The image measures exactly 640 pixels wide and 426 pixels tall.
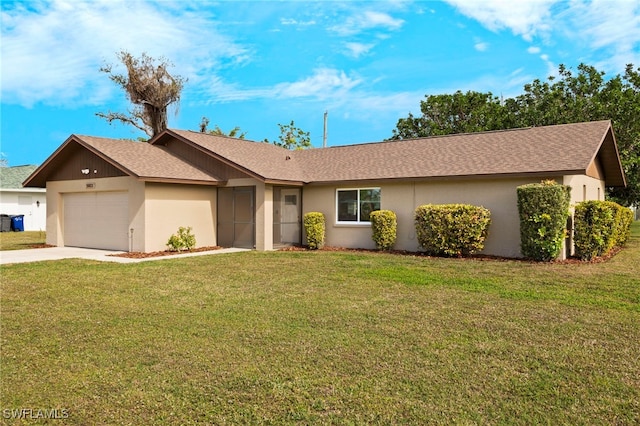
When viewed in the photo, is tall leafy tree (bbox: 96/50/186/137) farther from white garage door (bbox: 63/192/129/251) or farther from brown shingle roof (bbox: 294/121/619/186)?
brown shingle roof (bbox: 294/121/619/186)

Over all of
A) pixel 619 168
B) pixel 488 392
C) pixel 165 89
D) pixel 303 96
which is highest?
pixel 165 89

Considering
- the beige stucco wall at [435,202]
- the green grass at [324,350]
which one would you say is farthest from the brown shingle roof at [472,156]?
Answer: the green grass at [324,350]

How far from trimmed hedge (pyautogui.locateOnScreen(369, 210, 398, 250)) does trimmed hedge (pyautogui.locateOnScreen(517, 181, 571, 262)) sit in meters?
4.15

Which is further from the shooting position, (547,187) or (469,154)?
(469,154)

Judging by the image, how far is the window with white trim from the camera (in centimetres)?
1616

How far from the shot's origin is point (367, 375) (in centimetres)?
442

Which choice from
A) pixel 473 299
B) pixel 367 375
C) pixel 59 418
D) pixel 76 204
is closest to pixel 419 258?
pixel 473 299

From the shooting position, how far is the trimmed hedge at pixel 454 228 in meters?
13.3

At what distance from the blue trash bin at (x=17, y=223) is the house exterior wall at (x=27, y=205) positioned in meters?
1.58

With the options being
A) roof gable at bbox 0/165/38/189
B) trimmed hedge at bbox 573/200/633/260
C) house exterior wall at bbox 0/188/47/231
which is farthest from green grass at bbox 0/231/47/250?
trimmed hedge at bbox 573/200/633/260

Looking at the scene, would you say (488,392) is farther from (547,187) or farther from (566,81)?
(566,81)

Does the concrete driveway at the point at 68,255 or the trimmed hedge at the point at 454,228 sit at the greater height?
the trimmed hedge at the point at 454,228

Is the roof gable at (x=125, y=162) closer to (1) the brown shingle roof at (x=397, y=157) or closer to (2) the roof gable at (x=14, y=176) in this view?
(1) the brown shingle roof at (x=397, y=157)

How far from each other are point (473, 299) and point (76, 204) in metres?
15.7
